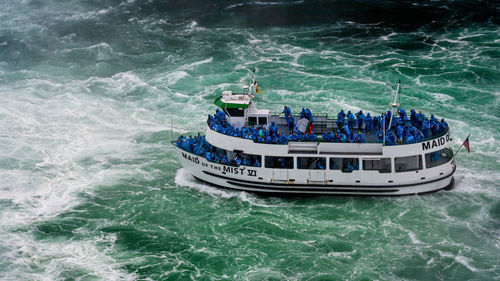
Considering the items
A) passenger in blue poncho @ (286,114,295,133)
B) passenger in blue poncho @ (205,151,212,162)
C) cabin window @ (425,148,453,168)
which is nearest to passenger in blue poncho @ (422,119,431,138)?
cabin window @ (425,148,453,168)

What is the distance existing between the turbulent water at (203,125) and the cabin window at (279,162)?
2.24 m

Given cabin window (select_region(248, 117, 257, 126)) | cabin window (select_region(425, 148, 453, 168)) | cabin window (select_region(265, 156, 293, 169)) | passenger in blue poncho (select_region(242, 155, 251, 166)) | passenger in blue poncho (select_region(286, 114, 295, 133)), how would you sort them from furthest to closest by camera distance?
1. cabin window (select_region(248, 117, 257, 126))
2. passenger in blue poncho (select_region(286, 114, 295, 133))
3. passenger in blue poncho (select_region(242, 155, 251, 166))
4. cabin window (select_region(265, 156, 293, 169))
5. cabin window (select_region(425, 148, 453, 168))

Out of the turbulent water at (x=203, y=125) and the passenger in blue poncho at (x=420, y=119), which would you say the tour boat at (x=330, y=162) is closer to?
→ the passenger in blue poncho at (x=420, y=119)

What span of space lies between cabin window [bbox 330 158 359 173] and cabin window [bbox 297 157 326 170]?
67 cm

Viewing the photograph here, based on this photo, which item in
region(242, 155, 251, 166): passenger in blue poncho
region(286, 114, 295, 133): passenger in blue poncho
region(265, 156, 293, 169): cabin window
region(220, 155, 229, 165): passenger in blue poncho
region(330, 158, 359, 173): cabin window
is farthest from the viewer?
region(286, 114, 295, 133): passenger in blue poncho

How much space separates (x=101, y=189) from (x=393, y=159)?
20.1 metres

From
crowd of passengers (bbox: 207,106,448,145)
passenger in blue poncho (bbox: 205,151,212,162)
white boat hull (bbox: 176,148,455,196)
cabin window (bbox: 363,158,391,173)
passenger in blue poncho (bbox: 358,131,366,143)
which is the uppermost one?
crowd of passengers (bbox: 207,106,448,145)

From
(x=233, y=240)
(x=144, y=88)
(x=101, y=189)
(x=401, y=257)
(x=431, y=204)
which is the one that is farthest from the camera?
(x=144, y=88)

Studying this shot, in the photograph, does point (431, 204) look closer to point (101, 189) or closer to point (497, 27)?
point (101, 189)

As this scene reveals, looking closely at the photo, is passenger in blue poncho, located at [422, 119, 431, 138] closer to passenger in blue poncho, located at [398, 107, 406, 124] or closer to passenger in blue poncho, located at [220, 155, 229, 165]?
passenger in blue poncho, located at [398, 107, 406, 124]

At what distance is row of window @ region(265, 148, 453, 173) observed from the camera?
38.8 m

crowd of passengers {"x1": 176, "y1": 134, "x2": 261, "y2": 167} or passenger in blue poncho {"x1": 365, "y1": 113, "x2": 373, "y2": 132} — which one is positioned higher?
passenger in blue poncho {"x1": 365, "y1": 113, "x2": 373, "y2": 132}

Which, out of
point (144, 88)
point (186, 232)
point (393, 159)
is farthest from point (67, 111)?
point (393, 159)

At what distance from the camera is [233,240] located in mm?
35688
